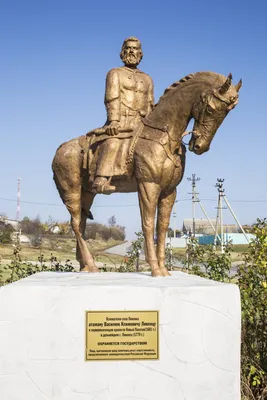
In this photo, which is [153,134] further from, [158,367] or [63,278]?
[158,367]

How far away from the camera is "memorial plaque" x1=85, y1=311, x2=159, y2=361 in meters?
3.69

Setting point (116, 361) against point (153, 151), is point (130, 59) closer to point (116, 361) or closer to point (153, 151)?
point (153, 151)

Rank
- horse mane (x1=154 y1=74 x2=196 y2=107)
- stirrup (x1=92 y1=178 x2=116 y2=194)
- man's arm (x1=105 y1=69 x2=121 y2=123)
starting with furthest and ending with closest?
man's arm (x1=105 y1=69 x2=121 y2=123) < stirrup (x1=92 y1=178 x2=116 y2=194) < horse mane (x1=154 y1=74 x2=196 y2=107)

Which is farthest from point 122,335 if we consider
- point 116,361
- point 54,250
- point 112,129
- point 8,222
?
point 8,222

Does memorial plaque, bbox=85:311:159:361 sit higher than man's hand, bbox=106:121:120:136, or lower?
lower

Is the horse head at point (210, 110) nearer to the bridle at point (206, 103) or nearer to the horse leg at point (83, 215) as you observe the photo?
the bridle at point (206, 103)

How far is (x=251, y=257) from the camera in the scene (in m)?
5.42

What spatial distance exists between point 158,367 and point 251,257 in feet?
7.32

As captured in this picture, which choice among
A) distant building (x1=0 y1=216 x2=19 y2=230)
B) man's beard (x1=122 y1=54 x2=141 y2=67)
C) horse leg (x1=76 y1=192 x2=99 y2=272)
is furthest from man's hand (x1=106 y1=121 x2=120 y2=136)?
distant building (x1=0 y1=216 x2=19 y2=230)

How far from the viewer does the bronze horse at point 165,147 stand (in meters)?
4.23

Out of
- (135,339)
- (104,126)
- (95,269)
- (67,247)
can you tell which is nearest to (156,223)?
(95,269)

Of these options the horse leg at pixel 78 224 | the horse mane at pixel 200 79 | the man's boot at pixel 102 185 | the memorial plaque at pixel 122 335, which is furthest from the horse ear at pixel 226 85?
the memorial plaque at pixel 122 335

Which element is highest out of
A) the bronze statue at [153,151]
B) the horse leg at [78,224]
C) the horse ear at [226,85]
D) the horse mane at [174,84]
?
the horse mane at [174,84]

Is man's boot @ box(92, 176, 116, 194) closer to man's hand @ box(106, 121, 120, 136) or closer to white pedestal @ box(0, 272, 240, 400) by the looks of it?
man's hand @ box(106, 121, 120, 136)
